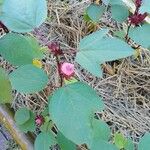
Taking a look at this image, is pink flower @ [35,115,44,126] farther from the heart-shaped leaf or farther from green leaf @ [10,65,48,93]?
green leaf @ [10,65,48,93]

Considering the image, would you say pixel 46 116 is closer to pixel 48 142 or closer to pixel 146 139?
pixel 48 142

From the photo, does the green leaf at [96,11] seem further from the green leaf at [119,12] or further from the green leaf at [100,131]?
the green leaf at [100,131]

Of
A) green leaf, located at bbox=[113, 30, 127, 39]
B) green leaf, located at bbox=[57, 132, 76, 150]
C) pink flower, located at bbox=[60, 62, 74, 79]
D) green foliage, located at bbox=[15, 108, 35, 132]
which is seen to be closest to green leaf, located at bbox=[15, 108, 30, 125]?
green foliage, located at bbox=[15, 108, 35, 132]

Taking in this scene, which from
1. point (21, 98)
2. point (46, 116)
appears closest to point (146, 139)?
point (46, 116)

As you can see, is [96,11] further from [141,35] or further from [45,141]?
[45,141]

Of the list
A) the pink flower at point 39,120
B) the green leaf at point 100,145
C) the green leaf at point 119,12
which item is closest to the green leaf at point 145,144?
the green leaf at point 100,145

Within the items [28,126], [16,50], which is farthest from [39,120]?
[16,50]
